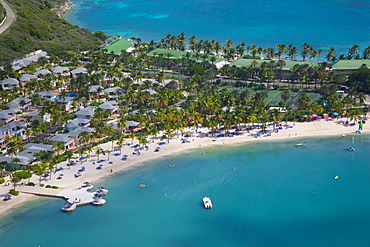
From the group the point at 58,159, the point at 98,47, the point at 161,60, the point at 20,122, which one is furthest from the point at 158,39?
the point at 58,159

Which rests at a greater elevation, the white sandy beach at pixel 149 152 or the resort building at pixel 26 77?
the resort building at pixel 26 77

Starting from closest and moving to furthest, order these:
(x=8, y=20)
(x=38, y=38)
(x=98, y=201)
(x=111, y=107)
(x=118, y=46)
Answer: (x=98, y=201), (x=111, y=107), (x=118, y=46), (x=38, y=38), (x=8, y=20)

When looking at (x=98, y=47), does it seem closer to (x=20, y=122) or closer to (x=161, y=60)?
(x=161, y=60)

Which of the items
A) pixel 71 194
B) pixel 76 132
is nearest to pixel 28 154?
pixel 76 132

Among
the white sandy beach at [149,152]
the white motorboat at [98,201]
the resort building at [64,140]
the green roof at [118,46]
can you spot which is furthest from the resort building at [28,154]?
the green roof at [118,46]

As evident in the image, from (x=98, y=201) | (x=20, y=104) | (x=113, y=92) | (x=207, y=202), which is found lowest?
(x=207, y=202)

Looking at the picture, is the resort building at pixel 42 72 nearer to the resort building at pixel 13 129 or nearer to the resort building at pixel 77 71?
the resort building at pixel 77 71

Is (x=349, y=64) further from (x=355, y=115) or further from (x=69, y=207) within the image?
(x=69, y=207)
